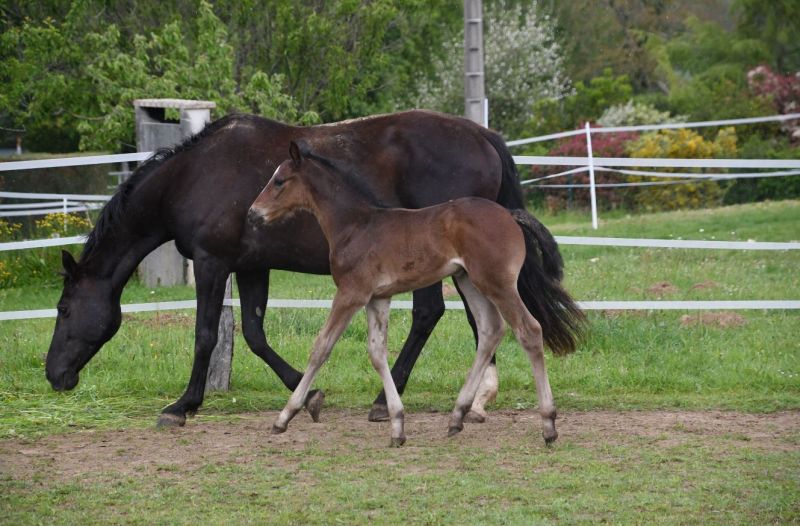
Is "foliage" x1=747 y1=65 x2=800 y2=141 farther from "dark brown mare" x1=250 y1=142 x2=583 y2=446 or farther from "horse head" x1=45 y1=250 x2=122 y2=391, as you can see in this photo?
"horse head" x1=45 y1=250 x2=122 y2=391

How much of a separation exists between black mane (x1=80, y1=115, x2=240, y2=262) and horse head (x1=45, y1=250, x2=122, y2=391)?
163mm

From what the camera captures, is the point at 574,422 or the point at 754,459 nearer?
the point at 754,459

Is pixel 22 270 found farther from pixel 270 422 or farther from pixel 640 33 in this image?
pixel 640 33

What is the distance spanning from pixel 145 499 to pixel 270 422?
72.0 inches

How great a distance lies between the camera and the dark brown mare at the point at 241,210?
6867 mm

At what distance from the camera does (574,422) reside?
6723mm

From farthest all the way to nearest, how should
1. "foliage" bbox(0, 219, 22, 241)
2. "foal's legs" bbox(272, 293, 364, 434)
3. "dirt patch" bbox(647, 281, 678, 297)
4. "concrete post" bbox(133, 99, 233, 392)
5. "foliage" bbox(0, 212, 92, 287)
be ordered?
1. "foliage" bbox(0, 219, 22, 241)
2. "foliage" bbox(0, 212, 92, 287)
3. "dirt patch" bbox(647, 281, 678, 297)
4. "concrete post" bbox(133, 99, 233, 392)
5. "foal's legs" bbox(272, 293, 364, 434)

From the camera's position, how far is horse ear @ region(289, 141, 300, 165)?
20.4ft

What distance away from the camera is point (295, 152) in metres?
6.27

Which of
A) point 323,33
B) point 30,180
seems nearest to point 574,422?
point 323,33

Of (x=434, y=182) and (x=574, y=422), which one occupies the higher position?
(x=434, y=182)

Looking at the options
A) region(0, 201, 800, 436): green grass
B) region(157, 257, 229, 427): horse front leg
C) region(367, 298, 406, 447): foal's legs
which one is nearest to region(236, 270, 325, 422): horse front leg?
region(157, 257, 229, 427): horse front leg

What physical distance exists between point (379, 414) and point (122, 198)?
2.10 meters

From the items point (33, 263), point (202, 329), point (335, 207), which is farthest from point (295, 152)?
point (33, 263)
